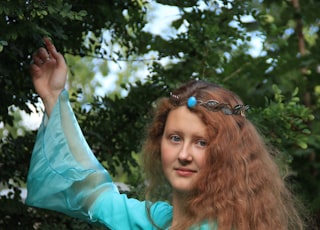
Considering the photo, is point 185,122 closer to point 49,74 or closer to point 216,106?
point 216,106

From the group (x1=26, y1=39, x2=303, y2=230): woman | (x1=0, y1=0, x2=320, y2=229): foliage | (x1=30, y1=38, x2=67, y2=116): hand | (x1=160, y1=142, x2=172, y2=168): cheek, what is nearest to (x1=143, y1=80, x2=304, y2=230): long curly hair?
(x1=26, y1=39, x2=303, y2=230): woman

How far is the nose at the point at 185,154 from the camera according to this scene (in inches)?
96.2

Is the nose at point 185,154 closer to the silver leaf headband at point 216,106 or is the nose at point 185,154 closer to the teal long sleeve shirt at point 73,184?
the silver leaf headband at point 216,106

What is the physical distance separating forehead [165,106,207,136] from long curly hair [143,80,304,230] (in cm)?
2

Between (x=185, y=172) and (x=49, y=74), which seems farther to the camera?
(x=49, y=74)

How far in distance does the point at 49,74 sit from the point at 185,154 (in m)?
0.65

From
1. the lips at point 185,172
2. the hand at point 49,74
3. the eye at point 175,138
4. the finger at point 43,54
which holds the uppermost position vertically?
the finger at point 43,54

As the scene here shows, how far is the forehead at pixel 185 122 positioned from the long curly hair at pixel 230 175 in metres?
0.02

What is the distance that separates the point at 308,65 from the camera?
463 centimetres

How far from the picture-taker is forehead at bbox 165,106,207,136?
248cm

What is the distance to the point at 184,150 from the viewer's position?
2.45 meters

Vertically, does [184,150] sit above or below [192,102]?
below

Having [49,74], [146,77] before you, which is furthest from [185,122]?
[146,77]

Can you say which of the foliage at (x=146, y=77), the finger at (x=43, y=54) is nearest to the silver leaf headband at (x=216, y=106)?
the finger at (x=43, y=54)
